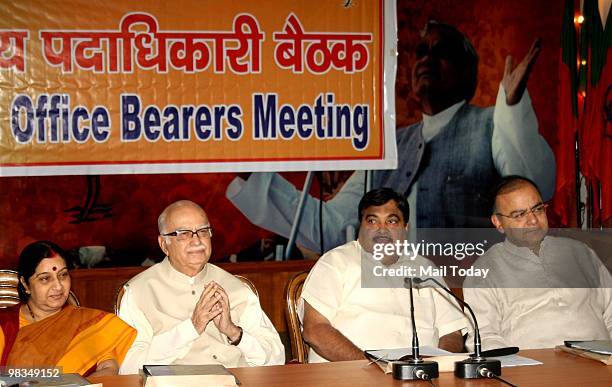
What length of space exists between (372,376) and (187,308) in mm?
1029

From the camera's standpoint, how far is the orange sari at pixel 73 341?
3.37 metres

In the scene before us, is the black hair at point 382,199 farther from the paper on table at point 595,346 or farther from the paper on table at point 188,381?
the paper on table at point 188,381

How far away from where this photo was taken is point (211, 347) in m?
3.75

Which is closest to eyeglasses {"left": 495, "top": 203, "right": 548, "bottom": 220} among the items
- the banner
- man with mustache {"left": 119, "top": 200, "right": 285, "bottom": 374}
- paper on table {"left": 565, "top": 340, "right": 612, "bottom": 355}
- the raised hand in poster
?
paper on table {"left": 565, "top": 340, "right": 612, "bottom": 355}

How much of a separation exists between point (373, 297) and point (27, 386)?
5.45 ft

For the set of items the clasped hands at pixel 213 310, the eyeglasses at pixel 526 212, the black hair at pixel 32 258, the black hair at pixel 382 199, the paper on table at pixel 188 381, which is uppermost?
the black hair at pixel 382 199

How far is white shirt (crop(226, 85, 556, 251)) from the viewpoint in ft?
18.8

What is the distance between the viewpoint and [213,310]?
347 centimetres

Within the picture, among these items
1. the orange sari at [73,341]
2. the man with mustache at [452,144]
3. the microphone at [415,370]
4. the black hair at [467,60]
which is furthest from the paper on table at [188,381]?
the black hair at [467,60]

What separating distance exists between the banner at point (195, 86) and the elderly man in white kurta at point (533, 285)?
1621mm

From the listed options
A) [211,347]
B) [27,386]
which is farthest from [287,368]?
[27,386]

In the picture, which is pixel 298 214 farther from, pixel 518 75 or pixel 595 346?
pixel 595 346

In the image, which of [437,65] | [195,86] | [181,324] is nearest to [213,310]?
[181,324]

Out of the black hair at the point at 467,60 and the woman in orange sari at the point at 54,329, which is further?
the black hair at the point at 467,60
